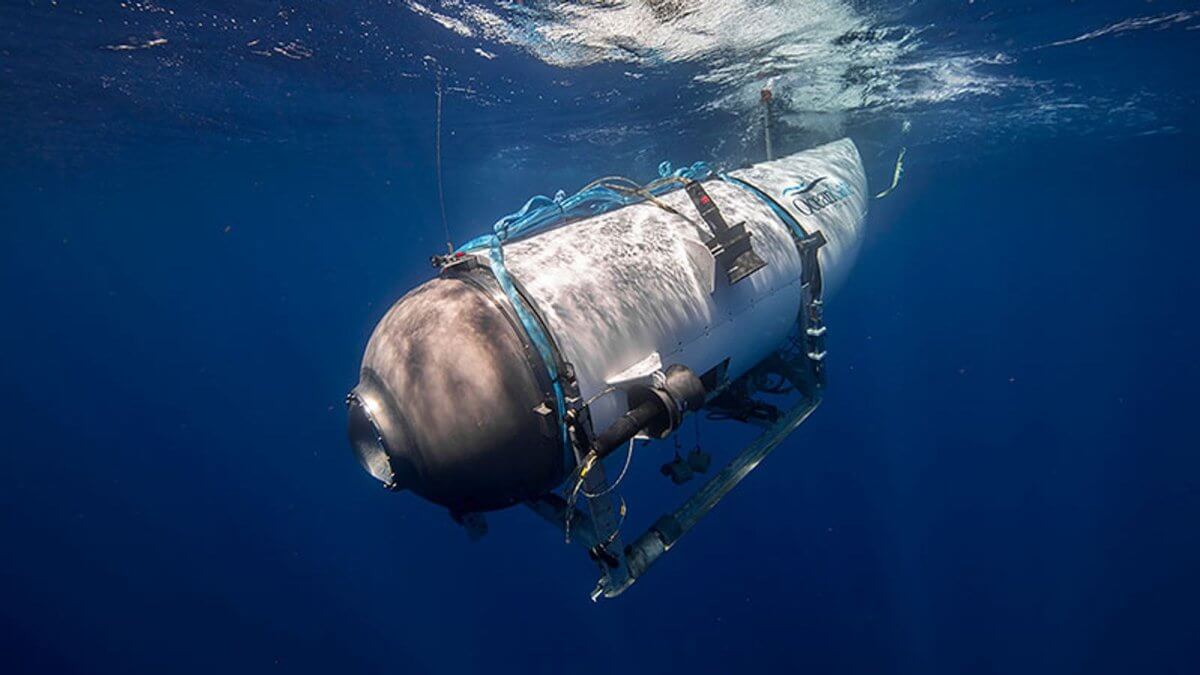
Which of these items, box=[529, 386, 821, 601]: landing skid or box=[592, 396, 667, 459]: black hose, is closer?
box=[592, 396, 667, 459]: black hose

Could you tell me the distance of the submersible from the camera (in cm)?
290

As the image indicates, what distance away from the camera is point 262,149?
56.9 ft

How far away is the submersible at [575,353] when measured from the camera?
290cm

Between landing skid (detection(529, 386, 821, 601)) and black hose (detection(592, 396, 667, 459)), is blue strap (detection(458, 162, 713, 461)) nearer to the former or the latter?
black hose (detection(592, 396, 667, 459))

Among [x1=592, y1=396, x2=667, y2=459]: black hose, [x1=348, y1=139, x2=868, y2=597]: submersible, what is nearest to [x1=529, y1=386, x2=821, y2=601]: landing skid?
A: [x1=348, y1=139, x2=868, y2=597]: submersible

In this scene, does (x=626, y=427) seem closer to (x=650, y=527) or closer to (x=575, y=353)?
(x=575, y=353)

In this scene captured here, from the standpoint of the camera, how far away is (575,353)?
3072 millimetres

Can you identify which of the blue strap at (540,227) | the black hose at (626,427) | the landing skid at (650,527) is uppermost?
the blue strap at (540,227)

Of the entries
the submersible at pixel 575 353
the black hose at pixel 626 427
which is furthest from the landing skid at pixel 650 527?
the black hose at pixel 626 427

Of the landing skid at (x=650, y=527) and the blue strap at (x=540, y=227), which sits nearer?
the blue strap at (x=540, y=227)

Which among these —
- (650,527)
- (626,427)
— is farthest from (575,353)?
(650,527)

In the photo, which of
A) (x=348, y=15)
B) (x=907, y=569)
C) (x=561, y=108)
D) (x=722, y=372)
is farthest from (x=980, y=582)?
(x=348, y=15)

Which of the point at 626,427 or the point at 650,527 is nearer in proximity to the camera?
the point at 626,427

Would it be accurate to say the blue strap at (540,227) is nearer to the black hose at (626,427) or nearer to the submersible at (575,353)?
the submersible at (575,353)
